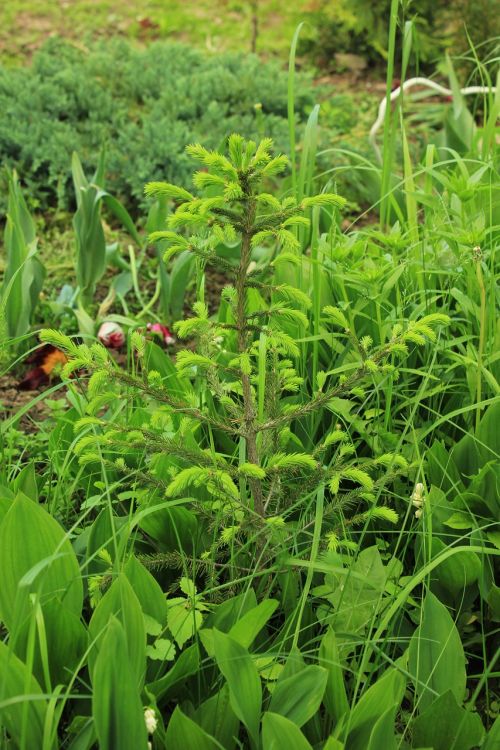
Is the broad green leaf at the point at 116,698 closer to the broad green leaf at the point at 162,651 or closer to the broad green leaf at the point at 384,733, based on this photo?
the broad green leaf at the point at 162,651

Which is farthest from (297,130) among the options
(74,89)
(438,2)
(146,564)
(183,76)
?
(146,564)

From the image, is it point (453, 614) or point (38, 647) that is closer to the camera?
point (38, 647)

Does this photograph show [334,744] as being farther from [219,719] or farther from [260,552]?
[260,552]

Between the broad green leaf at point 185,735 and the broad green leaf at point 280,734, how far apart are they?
0.08 metres

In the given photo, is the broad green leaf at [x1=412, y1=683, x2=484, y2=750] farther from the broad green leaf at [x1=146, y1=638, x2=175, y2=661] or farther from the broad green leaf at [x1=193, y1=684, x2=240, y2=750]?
the broad green leaf at [x1=146, y1=638, x2=175, y2=661]

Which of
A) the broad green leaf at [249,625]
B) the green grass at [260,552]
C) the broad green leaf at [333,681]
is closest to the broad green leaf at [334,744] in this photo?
the green grass at [260,552]

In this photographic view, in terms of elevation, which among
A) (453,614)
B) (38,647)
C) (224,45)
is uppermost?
(224,45)

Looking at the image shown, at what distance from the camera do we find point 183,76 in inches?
177

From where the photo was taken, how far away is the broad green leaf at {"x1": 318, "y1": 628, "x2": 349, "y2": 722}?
4.42 ft

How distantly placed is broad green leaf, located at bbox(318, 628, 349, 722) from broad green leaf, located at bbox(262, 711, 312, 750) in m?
0.12

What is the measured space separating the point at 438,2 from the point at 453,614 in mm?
4548

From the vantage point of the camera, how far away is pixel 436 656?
1.44m

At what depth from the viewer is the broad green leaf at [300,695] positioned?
129 cm

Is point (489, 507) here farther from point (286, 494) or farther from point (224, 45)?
point (224, 45)
